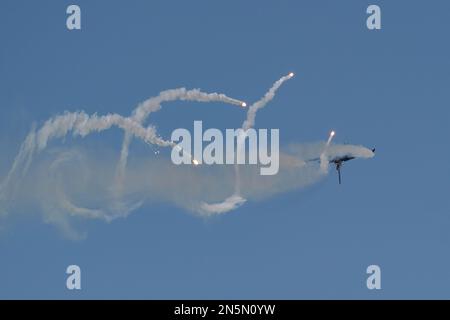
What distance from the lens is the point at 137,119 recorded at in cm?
14262

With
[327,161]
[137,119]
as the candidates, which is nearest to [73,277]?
[137,119]
